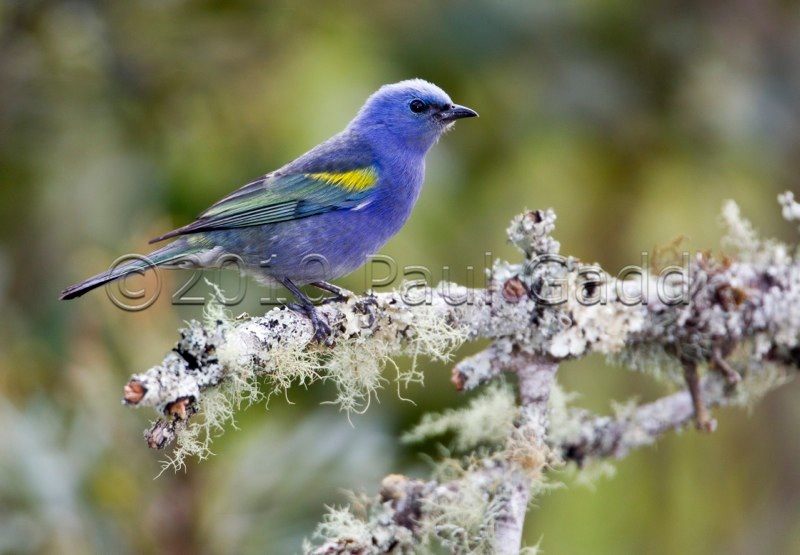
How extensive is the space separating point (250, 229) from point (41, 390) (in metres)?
1.41

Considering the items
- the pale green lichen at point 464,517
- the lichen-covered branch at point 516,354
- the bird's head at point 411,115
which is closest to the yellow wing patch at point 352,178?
the bird's head at point 411,115

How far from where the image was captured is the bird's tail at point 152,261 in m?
3.29

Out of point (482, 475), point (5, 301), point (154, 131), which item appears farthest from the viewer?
point (154, 131)

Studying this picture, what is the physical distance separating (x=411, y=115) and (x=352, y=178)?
19.8 inches

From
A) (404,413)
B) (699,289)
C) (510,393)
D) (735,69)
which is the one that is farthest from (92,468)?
(735,69)

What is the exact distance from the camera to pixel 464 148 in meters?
4.95

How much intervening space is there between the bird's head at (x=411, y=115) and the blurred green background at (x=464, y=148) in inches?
12.8

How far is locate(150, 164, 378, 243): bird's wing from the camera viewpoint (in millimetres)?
3812

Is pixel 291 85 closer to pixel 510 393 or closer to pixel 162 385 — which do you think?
pixel 510 393

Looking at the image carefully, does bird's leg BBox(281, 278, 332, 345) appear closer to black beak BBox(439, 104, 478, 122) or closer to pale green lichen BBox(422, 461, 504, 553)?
pale green lichen BBox(422, 461, 504, 553)

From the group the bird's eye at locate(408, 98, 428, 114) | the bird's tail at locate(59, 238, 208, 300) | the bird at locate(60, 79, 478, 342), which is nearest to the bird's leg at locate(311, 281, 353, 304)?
the bird at locate(60, 79, 478, 342)

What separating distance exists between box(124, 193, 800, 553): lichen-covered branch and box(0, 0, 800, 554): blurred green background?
108cm

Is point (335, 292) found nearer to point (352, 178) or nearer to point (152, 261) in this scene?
point (352, 178)

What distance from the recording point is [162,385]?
2.12 meters
